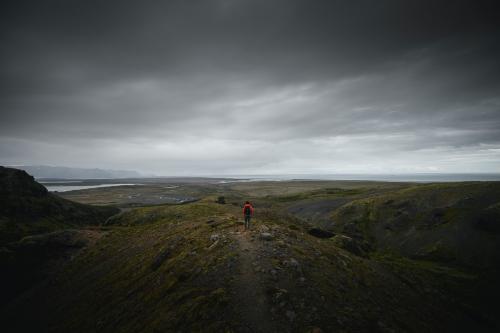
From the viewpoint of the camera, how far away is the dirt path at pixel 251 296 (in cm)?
1425

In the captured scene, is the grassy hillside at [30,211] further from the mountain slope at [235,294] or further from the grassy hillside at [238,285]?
the mountain slope at [235,294]

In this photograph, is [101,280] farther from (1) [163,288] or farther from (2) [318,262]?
(2) [318,262]

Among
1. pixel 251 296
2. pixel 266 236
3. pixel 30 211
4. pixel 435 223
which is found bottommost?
pixel 435 223

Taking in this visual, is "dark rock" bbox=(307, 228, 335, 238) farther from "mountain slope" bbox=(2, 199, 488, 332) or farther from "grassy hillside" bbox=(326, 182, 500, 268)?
"grassy hillside" bbox=(326, 182, 500, 268)

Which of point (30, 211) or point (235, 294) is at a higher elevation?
point (235, 294)

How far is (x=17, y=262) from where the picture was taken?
4538 cm

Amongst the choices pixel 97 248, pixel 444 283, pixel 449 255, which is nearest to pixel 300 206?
pixel 449 255

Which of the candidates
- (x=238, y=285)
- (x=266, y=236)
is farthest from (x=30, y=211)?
(x=238, y=285)

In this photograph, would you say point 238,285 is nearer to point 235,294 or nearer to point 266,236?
point 235,294

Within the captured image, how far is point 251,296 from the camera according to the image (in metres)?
16.5

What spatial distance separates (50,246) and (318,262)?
54.8 metres

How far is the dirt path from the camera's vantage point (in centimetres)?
1425

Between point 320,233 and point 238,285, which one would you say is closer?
point 238,285

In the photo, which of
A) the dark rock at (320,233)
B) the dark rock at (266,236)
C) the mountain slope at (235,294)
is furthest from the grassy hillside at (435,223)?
the dark rock at (266,236)
